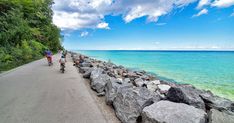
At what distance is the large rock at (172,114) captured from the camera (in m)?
3.25

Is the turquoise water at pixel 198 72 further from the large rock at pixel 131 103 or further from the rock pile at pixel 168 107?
the large rock at pixel 131 103

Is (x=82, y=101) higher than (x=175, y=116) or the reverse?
the reverse

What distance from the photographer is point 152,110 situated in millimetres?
3719

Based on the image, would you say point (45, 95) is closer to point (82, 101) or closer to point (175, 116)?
point (82, 101)

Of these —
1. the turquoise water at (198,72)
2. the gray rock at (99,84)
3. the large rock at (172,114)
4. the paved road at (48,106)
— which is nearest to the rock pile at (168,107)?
the large rock at (172,114)

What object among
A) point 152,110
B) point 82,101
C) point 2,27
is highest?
point 2,27

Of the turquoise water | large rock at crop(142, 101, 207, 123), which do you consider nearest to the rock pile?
large rock at crop(142, 101, 207, 123)

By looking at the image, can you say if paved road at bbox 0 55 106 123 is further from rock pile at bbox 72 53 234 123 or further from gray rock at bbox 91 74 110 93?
rock pile at bbox 72 53 234 123

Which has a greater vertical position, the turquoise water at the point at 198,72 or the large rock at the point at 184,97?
the large rock at the point at 184,97

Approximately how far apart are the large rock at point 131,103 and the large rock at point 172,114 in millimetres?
368

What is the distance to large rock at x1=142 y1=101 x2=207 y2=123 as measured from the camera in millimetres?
3254

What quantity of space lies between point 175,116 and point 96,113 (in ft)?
7.17

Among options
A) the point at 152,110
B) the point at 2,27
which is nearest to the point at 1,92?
the point at 152,110

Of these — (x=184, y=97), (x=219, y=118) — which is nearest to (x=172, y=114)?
(x=219, y=118)
